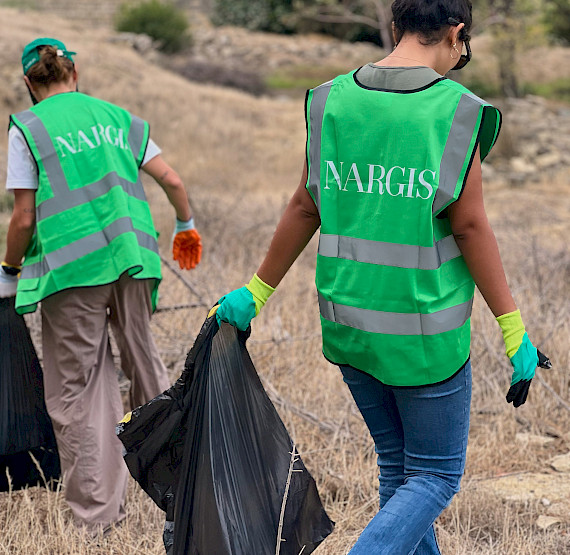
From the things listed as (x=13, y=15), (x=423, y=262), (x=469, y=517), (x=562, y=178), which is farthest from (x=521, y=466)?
(x=13, y=15)

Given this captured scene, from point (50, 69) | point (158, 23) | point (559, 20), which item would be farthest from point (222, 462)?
point (158, 23)

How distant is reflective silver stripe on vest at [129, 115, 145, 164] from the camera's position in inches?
118

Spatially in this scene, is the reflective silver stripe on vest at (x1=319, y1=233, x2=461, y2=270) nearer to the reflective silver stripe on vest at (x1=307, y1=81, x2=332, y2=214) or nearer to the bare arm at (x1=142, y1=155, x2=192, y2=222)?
the reflective silver stripe on vest at (x1=307, y1=81, x2=332, y2=214)

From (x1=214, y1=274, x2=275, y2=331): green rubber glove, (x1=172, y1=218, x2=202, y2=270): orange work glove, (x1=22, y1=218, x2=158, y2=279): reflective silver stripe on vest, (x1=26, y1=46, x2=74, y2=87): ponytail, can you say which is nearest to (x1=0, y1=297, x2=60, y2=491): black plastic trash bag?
(x1=22, y1=218, x2=158, y2=279): reflective silver stripe on vest

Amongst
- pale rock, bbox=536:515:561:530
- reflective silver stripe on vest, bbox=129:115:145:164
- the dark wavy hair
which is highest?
the dark wavy hair

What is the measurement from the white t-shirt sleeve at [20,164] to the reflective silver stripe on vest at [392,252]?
130cm

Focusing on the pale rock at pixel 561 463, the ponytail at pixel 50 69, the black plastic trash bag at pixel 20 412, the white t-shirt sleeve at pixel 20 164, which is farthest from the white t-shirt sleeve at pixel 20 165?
the pale rock at pixel 561 463

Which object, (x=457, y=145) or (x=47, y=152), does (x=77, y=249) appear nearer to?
(x=47, y=152)

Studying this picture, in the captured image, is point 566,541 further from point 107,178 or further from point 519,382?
point 107,178

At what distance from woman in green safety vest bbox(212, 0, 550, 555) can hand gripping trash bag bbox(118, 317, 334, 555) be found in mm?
292

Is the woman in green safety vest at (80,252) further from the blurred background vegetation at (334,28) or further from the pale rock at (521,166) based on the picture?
the pale rock at (521,166)

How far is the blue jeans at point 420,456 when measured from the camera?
6.10 feet

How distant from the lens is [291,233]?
2.10m

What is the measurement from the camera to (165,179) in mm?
3086
